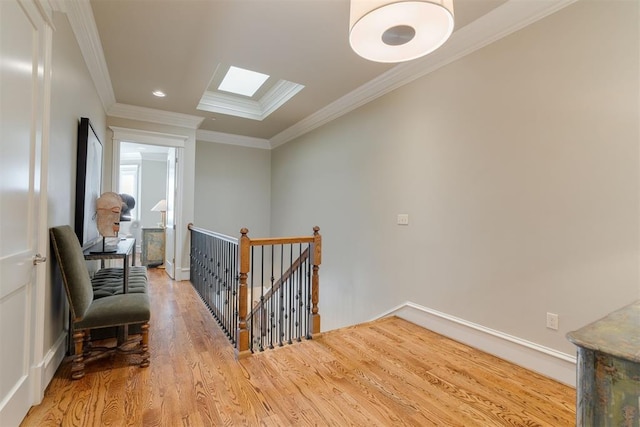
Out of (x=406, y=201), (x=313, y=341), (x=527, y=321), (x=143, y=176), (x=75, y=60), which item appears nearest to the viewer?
(x=527, y=321)

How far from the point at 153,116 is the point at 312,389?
172 inches

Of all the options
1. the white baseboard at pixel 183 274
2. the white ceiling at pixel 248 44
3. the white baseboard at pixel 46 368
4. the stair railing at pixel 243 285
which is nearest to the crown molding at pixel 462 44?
the white ceiling at pixel 248 44

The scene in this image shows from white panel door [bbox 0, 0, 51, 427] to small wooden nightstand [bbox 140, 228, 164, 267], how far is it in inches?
175

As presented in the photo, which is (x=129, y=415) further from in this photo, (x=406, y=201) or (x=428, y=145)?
(x=428, y=145)

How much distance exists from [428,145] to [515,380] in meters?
2.00

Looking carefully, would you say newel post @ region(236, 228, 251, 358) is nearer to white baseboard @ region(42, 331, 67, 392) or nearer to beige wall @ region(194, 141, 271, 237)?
white baseboard @ region(42, 331, 67, 392)

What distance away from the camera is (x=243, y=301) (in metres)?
2.33

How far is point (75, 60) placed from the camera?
2363 millimetres

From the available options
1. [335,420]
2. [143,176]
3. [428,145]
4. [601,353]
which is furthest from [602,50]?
[143,176]

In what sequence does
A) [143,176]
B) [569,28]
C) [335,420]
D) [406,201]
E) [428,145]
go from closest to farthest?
[335,420], [569,28], [428,145], [406,201], [143,176]

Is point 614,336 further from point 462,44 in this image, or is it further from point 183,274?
point 183,274

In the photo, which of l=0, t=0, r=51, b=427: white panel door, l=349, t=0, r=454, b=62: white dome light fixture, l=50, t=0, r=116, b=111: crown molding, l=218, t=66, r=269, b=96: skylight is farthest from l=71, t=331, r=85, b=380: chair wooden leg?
l=218, t=66, r=269, b=96: skylight

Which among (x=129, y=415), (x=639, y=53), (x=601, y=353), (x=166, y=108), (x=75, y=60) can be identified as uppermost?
(x=166, y=108)

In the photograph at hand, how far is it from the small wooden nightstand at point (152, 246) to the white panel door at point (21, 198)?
14.6 ft
